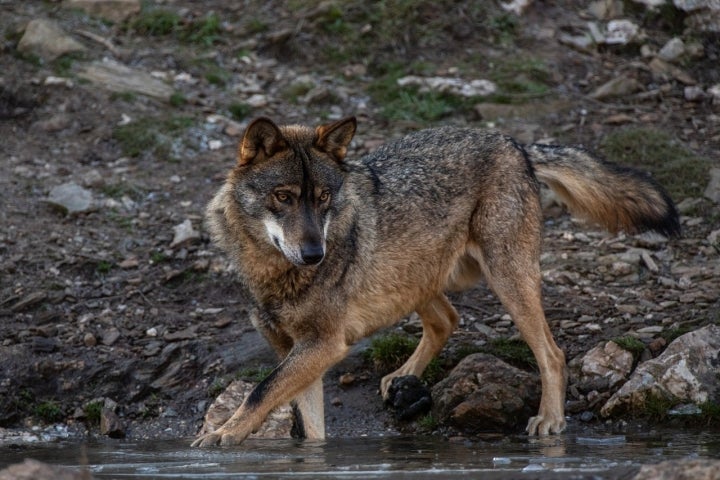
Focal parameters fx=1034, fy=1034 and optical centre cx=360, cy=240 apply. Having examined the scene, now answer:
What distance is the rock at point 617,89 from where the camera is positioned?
12266 mm

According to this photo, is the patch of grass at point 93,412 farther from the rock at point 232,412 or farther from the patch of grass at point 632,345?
the patch of grass at point 632,345

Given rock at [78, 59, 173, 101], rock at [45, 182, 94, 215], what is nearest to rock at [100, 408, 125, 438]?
rock at [45, 182, 94, 215]

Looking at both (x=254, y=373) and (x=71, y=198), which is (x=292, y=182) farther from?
(x=71, y=198)

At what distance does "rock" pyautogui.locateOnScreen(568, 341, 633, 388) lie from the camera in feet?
26.2

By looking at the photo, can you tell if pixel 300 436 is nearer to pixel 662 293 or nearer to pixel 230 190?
pixel 230 190

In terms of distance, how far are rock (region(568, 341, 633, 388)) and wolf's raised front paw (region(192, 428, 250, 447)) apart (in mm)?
2831

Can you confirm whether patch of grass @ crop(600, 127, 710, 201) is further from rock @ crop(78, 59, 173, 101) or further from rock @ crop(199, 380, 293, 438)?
rock @ crop(78, 59, 173, 101)

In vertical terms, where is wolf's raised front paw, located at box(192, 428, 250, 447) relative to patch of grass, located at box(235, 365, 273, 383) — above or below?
above

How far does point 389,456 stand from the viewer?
6.43 m

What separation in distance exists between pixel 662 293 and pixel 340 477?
4.65 meters

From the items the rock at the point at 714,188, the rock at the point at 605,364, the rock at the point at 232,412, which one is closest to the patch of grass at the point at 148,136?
the rock at the point at 232,412

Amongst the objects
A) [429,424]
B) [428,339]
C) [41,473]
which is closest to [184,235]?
[428,339]

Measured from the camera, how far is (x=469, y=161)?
26.4 ft

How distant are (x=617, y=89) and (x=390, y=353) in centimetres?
532
